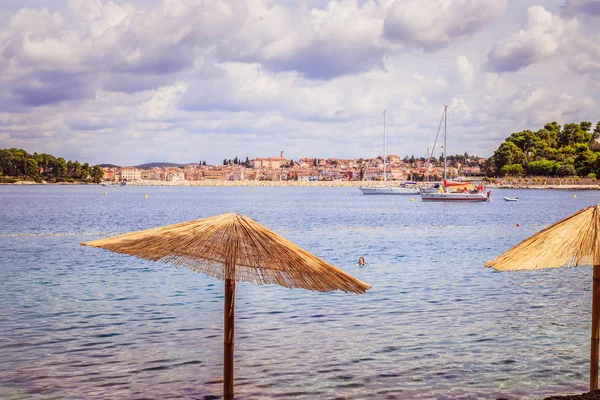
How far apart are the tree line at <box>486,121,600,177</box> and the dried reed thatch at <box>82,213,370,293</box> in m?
153

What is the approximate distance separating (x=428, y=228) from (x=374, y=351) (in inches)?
1392

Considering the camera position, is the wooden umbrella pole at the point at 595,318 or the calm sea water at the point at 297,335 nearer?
the wooden umbrella pole at the point at 595,318

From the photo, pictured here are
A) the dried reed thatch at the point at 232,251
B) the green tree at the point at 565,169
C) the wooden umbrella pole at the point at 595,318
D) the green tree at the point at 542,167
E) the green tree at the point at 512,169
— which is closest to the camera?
the dried reed thatch at the point at 232,251

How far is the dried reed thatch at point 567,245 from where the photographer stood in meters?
7.87

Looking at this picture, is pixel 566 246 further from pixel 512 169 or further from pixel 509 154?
pixel 509 154

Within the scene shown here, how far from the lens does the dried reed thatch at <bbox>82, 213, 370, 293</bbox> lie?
22.9 ft

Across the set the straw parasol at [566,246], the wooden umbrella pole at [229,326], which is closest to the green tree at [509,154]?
the straw parasol at [566,246]

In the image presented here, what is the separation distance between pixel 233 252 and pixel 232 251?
0.6 inches

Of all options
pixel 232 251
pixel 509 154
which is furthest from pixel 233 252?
pixel 509 154

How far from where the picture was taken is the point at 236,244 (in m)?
6.98

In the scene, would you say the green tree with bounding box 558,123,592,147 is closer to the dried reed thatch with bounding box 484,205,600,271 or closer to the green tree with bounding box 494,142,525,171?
the green tree with bounding box 494,142,525,171

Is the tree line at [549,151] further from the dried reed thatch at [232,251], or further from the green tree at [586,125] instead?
the dried reed thatch at [232,251]

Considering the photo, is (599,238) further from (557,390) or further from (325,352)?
(325,352)

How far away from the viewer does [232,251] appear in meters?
6.95
